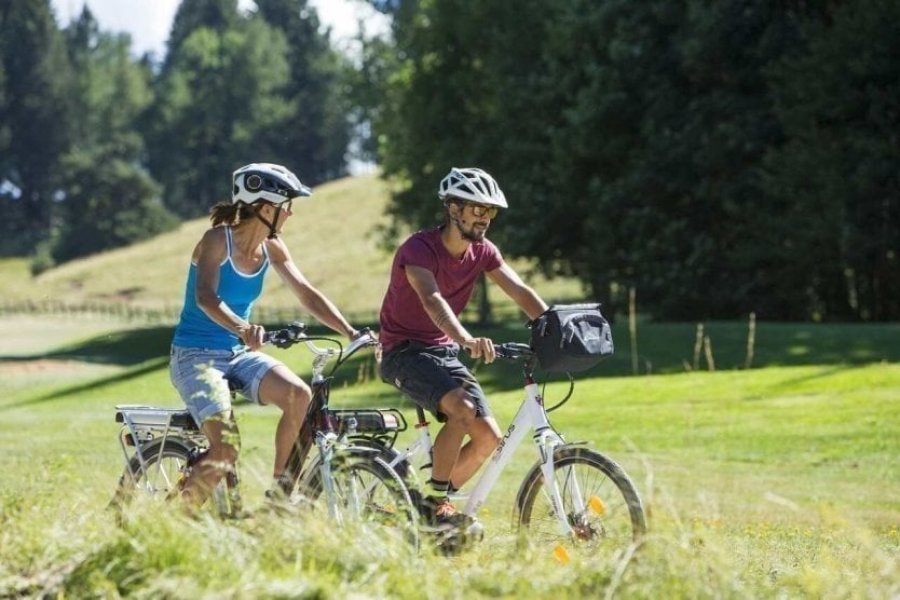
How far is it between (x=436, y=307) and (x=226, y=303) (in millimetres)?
1038

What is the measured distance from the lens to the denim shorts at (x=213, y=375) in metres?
8.48

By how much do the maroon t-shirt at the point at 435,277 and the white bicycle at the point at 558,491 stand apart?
439 mm

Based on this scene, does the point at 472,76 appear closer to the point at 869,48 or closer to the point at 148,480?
the point at 869,48

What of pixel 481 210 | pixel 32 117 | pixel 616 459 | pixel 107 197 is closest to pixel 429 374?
pixel 481 210

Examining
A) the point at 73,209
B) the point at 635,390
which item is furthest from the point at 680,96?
the point at 73,209

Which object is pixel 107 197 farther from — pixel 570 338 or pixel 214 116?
pixel 570 338

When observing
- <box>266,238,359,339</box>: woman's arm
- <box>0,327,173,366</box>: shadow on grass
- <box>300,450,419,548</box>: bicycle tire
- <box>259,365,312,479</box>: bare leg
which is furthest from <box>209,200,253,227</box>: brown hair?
<box>0,327,173,366</box>: shadow on grass

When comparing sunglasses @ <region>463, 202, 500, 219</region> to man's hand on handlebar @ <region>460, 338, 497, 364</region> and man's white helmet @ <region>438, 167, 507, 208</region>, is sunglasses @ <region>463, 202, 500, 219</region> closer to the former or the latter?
man's white helmet @ <region>438, 167, 507, 208</region>

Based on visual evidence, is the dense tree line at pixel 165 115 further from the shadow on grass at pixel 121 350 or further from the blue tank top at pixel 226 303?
the blue tank top at pixel 226 303

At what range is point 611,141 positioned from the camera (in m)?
40.0

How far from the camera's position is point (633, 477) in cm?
1683

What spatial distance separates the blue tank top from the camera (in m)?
8.49

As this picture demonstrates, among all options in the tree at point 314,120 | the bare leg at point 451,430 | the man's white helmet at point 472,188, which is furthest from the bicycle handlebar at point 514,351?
the tree at point 314,120

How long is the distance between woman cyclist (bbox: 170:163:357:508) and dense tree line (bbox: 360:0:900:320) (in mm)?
28468
